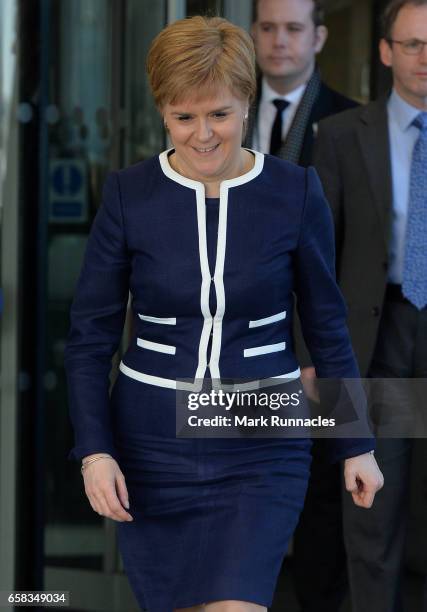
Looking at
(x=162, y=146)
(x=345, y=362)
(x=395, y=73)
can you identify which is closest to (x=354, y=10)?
(x=162, y=146)

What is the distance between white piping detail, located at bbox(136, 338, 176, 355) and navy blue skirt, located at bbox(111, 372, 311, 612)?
0.24 ft

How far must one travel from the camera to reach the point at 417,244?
363 cm

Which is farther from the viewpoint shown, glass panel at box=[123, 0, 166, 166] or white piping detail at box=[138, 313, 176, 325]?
glass panel at box=[123, 0, 166, 166]

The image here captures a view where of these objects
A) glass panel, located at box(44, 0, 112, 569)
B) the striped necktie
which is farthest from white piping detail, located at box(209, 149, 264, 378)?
glass panel, located at box(44, 0, 112, 569)

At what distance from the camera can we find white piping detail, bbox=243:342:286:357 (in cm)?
264

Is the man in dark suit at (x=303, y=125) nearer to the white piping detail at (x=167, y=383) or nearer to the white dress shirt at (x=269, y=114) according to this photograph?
the white dress shirt at (x=269, y=114)

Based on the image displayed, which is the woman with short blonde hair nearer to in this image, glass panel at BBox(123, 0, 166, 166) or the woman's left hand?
the woman's left hand

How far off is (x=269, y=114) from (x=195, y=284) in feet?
5.93

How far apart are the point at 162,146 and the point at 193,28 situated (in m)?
1.91

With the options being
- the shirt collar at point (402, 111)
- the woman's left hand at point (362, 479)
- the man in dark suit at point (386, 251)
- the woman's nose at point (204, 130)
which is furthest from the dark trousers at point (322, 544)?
the woman's nose at point (204, 130)

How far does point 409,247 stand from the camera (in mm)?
3643

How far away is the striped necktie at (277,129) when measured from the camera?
4266mm

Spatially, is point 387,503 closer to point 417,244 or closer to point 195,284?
point 417,244

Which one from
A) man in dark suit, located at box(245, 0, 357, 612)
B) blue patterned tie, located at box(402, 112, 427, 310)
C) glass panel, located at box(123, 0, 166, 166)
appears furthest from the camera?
glass panel, located at box(123, 0, 166, 166)
